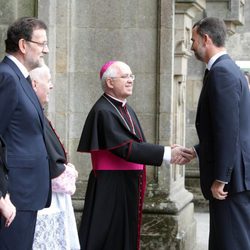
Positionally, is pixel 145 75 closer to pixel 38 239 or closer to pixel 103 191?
pixel 103 191

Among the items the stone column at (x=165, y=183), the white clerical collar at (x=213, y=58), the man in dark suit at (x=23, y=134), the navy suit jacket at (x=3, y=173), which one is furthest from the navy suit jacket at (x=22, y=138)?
the stone column at (x=165, y=183)

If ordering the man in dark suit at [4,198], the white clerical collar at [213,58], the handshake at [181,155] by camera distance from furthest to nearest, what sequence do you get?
the handshake at [181,155], the white clerical collar at [213,58], the man in dark suit at [4,198]

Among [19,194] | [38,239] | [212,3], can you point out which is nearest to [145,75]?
[38,239]

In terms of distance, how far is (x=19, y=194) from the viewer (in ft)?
20.2

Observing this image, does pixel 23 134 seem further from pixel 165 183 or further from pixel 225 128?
pixel 165 183

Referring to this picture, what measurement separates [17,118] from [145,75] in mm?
3330

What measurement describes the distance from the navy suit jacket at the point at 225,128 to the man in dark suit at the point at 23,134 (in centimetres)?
130

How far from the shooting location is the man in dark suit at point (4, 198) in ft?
18.2

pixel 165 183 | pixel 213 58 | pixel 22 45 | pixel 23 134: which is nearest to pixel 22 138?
pixel 23 134

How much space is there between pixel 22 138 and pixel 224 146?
1527 millimetres

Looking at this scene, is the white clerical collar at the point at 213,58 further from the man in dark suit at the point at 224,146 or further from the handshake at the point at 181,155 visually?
the handshake at the point at 181,155

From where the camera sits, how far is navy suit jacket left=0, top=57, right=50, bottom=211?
20.0ft

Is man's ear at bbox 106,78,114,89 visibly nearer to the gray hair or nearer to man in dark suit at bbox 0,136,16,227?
the gray hair

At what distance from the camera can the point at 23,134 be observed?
6.15 m
